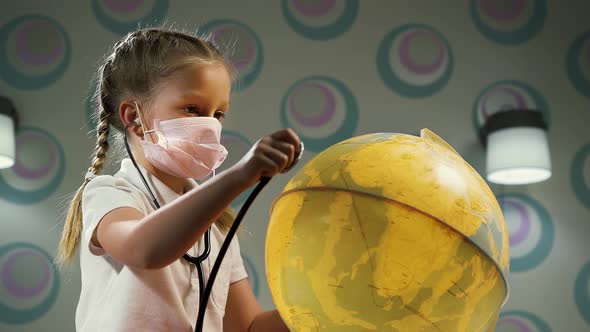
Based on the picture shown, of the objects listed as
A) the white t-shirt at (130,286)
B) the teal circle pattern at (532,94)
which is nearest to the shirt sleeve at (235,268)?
the white t-shirt at (130,286)

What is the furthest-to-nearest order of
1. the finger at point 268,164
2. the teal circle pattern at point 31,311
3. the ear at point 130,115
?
the teal circle pattern at point 31,311, the ear at point 130,115, the finger at point 268,164

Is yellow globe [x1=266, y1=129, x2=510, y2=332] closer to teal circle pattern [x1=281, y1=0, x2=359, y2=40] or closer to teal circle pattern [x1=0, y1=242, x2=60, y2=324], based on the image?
teal circle pattern [x1=0, y1=242, x2=60, y2=324]

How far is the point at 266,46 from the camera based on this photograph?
2236 mm

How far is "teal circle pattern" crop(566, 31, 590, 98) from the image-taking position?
2.36 metres

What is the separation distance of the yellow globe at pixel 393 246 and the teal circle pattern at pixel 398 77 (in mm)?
1603

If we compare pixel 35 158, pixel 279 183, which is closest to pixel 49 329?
pixel 35 158

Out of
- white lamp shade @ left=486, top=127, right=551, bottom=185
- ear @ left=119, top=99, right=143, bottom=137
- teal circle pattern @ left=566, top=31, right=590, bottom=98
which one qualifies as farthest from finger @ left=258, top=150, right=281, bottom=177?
teal circle pattern @ left=566, top=31, right=590, bottom=98

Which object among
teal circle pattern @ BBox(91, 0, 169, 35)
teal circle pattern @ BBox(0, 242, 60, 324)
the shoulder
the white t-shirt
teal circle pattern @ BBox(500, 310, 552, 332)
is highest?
teal circle pattern @ BBox(91, 0, 169, 35)

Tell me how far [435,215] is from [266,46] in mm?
1672

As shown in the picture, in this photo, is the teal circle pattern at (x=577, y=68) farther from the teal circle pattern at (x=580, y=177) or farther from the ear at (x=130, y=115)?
the ear at (x=130, y=115)

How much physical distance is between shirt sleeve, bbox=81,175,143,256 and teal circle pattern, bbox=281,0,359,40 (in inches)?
58.5

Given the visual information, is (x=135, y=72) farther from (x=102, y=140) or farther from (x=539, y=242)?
(x=539, y=242)

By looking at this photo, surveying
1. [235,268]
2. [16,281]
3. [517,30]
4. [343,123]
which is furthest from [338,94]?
[235,268]

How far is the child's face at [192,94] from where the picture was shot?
0.90 metres
